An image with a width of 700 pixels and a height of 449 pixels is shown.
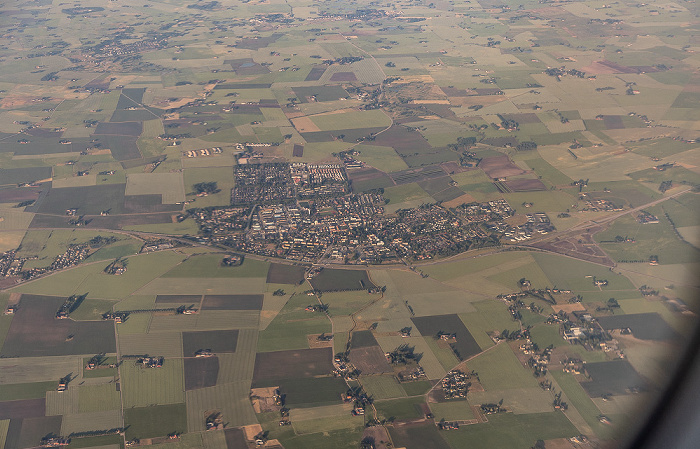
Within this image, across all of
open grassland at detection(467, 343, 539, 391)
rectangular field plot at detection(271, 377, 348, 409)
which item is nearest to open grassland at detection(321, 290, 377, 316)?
rectangular field plot at detection(271, 377, 348, 409)

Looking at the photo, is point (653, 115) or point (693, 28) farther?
point (693, 28)

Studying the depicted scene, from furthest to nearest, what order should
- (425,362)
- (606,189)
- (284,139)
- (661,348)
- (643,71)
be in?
(643,71)
(284,139)
(606,189)
(425,362)
(661,348)

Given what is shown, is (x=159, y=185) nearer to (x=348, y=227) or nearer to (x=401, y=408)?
(x=348, y=227)

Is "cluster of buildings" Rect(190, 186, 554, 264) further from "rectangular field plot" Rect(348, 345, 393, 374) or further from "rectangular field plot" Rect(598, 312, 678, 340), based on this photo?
"rectangular field plot" Rect(598, 312, 678, 340)

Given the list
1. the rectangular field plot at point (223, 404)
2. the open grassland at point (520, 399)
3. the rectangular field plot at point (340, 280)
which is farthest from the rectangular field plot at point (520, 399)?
the rectangular field plot at point (223, 404)

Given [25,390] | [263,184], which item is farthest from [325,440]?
[263,184]

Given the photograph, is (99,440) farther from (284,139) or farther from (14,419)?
(284,139)

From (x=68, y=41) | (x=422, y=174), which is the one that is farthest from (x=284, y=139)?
(x=68, y=41)
